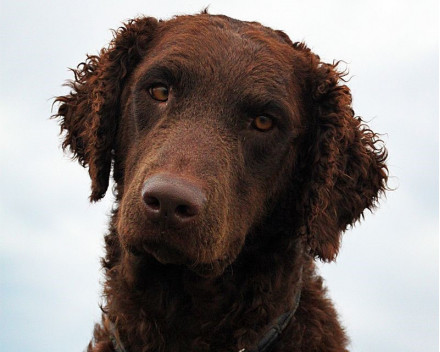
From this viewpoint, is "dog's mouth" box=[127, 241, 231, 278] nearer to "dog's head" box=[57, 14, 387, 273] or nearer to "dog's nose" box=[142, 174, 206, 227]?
"dog's head" box=[57, 14, 387, 273]

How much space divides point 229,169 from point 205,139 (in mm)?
276

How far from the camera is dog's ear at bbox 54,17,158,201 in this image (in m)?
6.12

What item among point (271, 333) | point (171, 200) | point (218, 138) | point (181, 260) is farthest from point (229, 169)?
point (271, 333)

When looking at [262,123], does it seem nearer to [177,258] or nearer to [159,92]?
[159,92]

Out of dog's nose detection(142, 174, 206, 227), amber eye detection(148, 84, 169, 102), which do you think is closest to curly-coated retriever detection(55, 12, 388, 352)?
amber eye detection(148, 84, 169, 102)

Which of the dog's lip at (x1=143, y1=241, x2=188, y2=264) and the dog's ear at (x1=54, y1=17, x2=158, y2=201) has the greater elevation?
the dog's ear at (x1=54, y1=17, x2=158, y2=201)

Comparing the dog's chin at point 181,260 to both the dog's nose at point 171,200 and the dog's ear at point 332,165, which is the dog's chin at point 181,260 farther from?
the dog's ear at point 332,165

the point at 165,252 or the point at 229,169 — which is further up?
the point at 229,169

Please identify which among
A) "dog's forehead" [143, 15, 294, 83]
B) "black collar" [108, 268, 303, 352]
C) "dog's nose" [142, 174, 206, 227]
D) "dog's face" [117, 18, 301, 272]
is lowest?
"black collar" [108, 268, 303, 352]

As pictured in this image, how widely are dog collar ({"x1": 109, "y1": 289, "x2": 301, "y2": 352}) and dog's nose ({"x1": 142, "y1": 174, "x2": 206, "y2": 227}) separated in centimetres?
144

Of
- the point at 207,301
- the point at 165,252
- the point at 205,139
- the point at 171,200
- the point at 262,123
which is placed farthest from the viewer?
the point at 207,301

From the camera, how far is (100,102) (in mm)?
6148

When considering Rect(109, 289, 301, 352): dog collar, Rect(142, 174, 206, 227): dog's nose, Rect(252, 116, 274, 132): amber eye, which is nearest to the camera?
Rect(142, 174, 206, 227): dog's nose

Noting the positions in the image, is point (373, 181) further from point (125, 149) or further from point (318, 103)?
point (125, 149)
